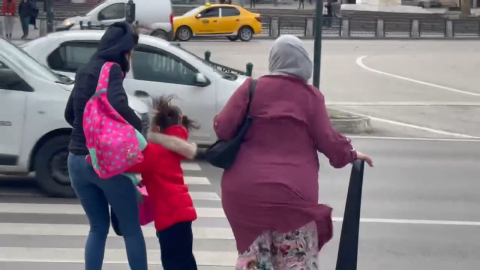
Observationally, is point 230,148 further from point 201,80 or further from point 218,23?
point 218,23

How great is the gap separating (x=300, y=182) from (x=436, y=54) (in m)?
28.3

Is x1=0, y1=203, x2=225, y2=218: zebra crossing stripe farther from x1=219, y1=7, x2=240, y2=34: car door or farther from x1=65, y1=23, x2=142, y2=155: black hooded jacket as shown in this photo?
x1=219, y1=7, x2=240, y2=34: car door

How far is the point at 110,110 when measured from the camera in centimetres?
494

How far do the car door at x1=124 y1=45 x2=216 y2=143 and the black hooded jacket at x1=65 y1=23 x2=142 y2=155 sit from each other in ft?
18.4

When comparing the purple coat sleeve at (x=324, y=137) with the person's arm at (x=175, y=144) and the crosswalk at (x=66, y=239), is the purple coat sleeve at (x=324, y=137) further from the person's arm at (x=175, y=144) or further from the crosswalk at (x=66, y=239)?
the crosswalk at (x=66, y=239)

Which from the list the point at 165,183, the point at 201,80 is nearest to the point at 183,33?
the point at 201,80

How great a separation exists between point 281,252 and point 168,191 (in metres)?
1.07

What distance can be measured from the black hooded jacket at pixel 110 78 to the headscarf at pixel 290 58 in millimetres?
1172

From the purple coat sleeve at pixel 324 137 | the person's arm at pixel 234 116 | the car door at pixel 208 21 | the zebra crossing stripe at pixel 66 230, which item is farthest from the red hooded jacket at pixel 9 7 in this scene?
the purple coat sleeve at pixel 324 137

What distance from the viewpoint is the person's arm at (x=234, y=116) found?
421 cm

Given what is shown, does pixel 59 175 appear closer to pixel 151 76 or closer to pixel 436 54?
pixel 151 76

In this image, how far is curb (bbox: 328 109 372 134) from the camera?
1454 centimetres

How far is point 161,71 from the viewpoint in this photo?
36.9 ft

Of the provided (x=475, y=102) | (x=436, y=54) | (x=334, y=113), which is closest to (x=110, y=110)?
(x=334, y=113)
